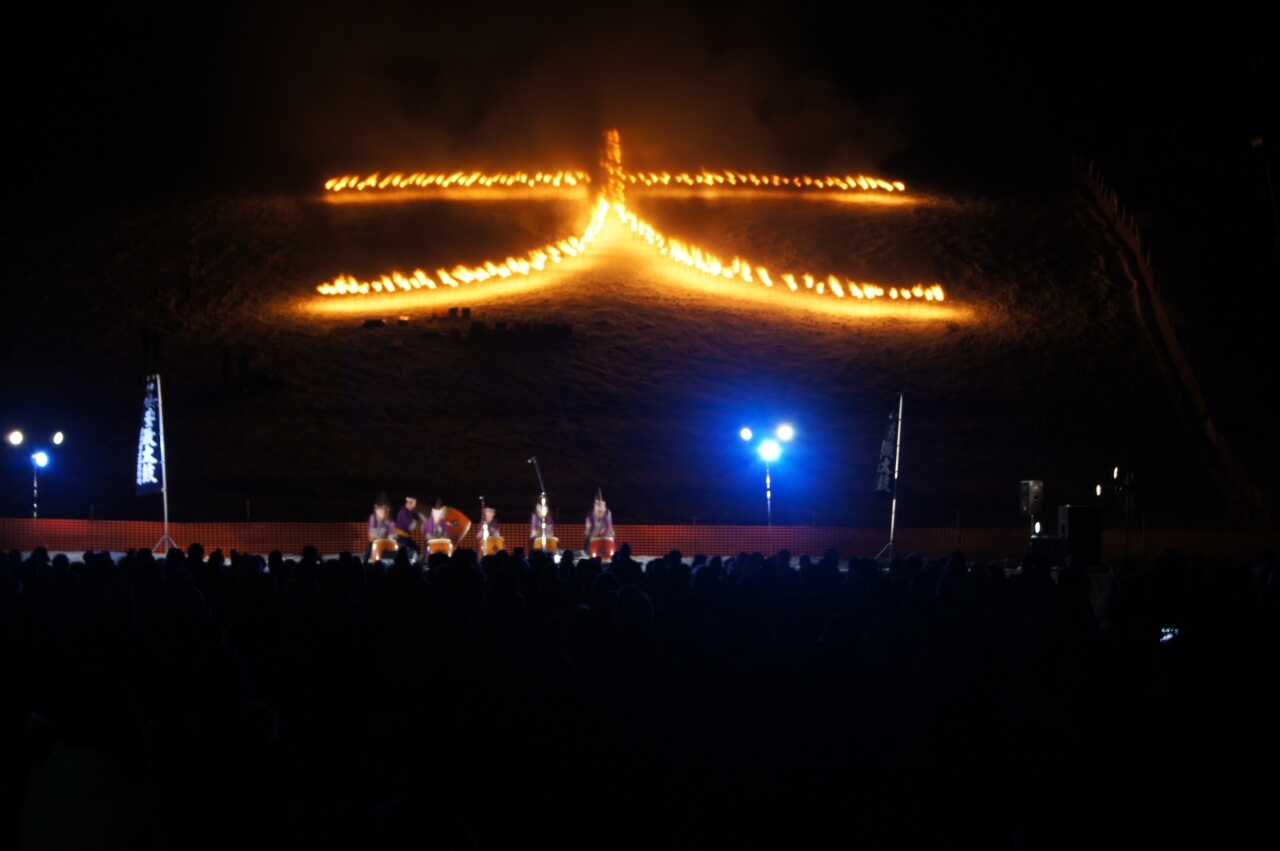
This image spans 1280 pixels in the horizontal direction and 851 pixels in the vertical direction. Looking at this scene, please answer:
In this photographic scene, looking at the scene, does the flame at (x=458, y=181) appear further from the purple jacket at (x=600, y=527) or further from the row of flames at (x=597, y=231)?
the purple jacket at (x=600, y=527)

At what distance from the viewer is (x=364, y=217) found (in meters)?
51.6

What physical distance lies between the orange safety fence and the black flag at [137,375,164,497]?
247 cm

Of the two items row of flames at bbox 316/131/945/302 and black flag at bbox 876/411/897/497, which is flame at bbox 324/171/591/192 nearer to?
row of flames at bbox 316/131/945/302

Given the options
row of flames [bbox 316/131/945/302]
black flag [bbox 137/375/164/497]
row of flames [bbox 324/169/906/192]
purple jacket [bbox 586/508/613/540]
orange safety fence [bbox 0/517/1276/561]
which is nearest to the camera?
black flag [bbox 137/375/164/497]

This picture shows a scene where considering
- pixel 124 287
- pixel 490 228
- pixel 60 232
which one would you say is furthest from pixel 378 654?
pixel 60 232

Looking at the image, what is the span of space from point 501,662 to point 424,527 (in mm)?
18502

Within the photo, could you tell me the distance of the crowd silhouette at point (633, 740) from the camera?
11.0ft

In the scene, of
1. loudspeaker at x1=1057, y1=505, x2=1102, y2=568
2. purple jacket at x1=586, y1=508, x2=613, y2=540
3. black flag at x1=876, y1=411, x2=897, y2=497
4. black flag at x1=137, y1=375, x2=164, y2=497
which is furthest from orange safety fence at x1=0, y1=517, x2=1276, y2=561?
loudspeaker at x1=1057, y1=505, x2=1102, y2=568

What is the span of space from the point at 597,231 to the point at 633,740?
4543 centimetres

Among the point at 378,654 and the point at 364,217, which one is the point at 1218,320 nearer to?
the point at 364,217

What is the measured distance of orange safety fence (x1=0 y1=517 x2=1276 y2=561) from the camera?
2384cm

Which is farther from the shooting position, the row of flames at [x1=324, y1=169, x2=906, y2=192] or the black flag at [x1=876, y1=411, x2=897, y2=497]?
the row of flames at [x1=324, y1=169, x2=906, y2=192]

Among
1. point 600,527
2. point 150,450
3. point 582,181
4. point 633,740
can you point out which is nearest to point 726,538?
point 600,527

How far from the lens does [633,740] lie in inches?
179
